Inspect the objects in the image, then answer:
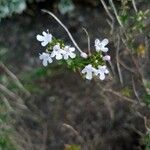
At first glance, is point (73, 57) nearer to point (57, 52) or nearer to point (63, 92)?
point (57, 52)

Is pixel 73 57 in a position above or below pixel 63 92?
below

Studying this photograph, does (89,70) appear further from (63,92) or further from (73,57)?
(63,92)

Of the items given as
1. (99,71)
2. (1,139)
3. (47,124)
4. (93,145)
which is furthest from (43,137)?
(99,71)

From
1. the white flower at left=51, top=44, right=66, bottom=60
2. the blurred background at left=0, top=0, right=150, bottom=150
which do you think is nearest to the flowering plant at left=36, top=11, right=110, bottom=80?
the white flower at left=51, top=44, right=66, bottom=60

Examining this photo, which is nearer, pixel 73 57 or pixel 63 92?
pixel 73 57

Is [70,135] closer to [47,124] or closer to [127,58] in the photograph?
[47,124]

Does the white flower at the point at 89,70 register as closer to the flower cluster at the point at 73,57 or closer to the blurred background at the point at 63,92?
the flower cluster at the point at 73,57

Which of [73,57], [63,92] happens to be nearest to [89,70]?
[73,57]

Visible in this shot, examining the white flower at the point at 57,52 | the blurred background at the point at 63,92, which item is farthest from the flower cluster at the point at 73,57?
the blurred background at the point at 63,92

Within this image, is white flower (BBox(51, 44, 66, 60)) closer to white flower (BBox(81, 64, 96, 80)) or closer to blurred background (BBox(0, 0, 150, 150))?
white flower (BBox(81, 64, 96, 80))
